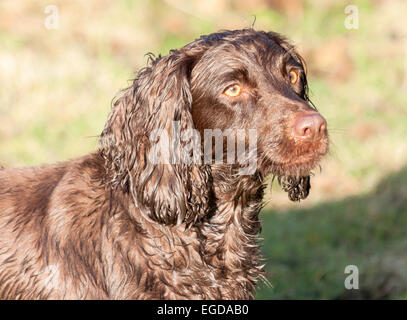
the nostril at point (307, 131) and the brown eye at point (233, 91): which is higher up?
the brown eye at point (233, 91)

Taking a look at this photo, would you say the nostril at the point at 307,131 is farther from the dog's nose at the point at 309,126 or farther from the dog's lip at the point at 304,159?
the dog's lip at the point at 304,159

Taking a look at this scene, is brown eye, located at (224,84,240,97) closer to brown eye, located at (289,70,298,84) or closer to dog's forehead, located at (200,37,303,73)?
dog's forehead, located at (200,37,303,73)

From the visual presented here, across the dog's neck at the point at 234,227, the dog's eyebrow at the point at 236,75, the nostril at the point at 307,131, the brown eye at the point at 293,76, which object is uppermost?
the brown eye at the point at 293,76

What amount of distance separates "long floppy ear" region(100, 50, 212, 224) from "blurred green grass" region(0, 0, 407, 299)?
6.83 feet

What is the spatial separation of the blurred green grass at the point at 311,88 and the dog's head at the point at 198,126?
209cm

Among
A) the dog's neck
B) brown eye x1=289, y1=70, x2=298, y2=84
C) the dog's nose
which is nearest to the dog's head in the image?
the dog's nose

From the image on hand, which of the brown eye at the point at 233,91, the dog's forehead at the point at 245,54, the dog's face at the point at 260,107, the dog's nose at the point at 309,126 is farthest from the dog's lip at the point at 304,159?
the dog's forehead at the point at 245,54

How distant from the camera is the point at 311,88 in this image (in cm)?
1017

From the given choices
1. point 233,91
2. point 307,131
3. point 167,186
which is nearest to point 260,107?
point 233,91

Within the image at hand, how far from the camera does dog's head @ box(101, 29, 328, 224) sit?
3.46m

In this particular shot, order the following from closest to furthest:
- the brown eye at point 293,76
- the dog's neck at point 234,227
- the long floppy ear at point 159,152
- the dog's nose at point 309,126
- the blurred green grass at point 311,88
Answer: the dog's nose at point 309,126, the long floppy ear at point 159,152, the dog's neck at point 234,227, the brown eye at point 293,76, the blurred green grass at point 311,88

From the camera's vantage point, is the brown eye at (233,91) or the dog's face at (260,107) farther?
the brown eye at (233,91)

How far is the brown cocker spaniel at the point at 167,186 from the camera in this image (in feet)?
11.2

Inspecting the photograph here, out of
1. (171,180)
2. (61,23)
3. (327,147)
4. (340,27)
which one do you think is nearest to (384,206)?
(327,147)
